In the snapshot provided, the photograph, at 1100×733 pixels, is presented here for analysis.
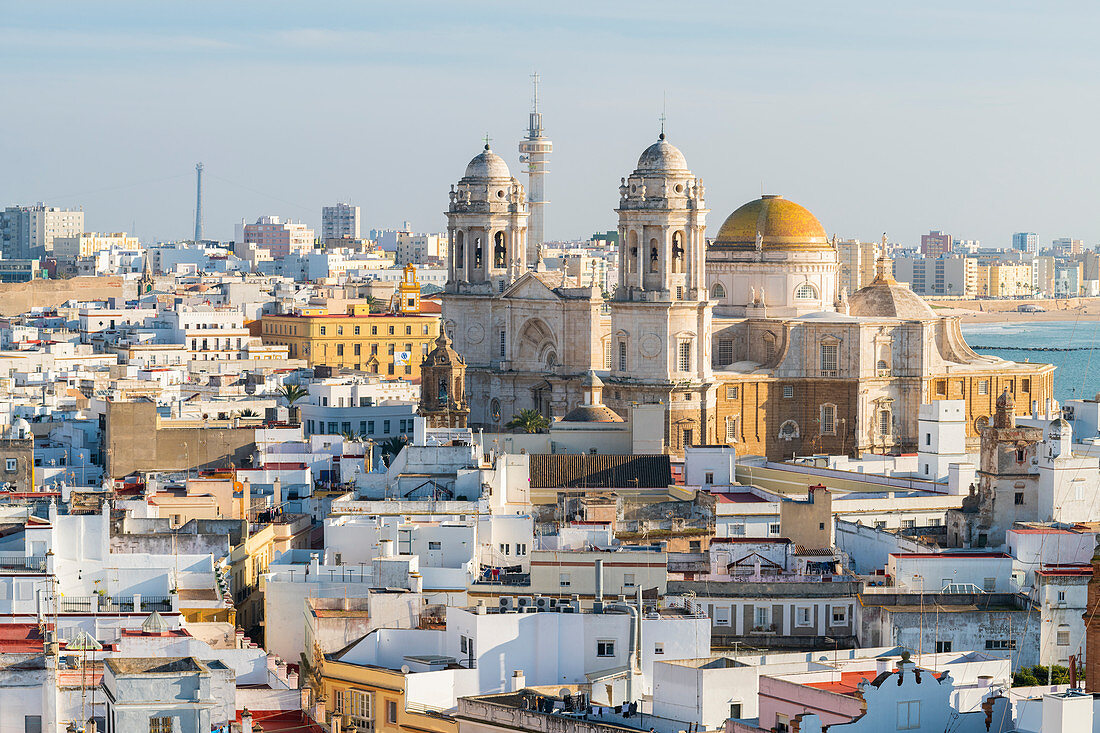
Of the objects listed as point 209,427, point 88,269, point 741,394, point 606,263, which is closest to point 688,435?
point 741,394

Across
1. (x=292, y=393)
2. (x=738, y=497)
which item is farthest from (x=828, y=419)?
(x=738, y=497)

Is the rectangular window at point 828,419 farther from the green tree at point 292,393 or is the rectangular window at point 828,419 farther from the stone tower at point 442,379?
the stone tower at point 442,379

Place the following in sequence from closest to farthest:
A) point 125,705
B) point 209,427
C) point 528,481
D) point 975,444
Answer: point 125,705
point 528,481
point 209,427
point 975,444

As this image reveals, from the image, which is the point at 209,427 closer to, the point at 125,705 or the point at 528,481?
the point at 528,481

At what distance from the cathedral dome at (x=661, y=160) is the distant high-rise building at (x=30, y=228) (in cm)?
13238

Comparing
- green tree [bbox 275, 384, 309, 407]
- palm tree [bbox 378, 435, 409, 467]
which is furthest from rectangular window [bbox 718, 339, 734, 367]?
palm tree [bbox 378, 435, 409, 467]

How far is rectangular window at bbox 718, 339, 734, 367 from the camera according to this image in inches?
2457

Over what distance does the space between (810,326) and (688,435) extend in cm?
494

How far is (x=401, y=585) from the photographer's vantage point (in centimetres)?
2783

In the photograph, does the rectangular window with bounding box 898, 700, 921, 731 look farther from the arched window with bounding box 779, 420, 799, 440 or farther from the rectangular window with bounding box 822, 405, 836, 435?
the arched window with bounding box 779, 420, 799, 440

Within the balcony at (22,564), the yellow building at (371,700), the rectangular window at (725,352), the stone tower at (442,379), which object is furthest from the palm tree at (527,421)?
the yellow building at (371,700)

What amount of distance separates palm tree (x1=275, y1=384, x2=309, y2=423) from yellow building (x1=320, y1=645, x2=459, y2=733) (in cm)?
2664

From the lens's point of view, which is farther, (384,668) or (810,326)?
(810,326)

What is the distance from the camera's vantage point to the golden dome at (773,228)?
63500mm
